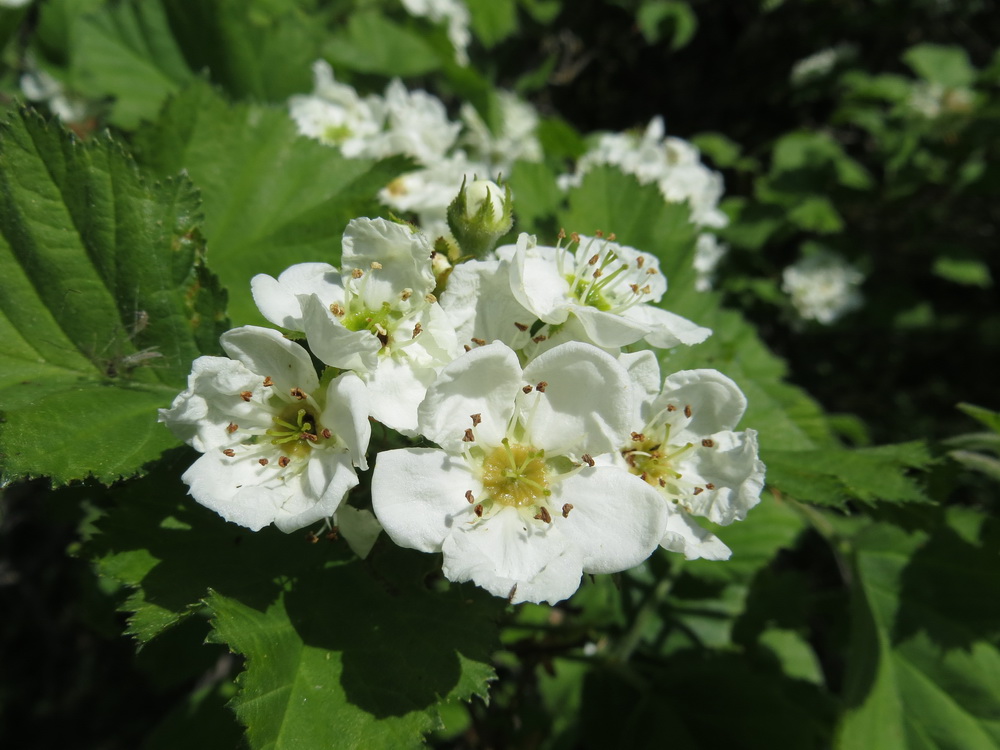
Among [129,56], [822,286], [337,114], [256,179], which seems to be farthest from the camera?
[822,286]

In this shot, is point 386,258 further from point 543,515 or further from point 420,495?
point 543,515

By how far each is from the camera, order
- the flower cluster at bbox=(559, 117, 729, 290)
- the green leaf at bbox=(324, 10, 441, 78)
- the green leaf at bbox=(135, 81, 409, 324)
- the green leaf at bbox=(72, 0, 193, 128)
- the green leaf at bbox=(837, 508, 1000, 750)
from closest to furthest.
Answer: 1. the green leaf at bbox=(135, 81, 409, 324)
2. the green leaf at bbox=(837, 508, 1000, 750)
3. the green leaf at bbox=(72, 0, 193, 128)
4. the flower cluster at bbox=(559, 117, 729, 290)
5. the green leaf at bbox=(324, 10, 441, 78)

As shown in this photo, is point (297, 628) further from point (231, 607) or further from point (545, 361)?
point (545, 361)

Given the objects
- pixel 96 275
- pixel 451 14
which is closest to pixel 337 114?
pixel 96 275

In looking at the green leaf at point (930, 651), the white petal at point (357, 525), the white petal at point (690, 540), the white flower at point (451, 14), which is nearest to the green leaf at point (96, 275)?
the white petal at point (357, 525)

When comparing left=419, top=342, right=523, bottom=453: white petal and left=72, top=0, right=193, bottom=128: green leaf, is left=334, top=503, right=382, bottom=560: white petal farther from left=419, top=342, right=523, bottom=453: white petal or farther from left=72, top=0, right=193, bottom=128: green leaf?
left=72, top=0, right=193, bottom=128: green leaf

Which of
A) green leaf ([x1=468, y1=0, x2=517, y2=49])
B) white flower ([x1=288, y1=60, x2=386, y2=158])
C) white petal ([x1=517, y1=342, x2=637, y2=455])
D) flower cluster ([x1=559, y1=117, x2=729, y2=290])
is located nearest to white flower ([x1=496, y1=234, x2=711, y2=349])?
white petal ([x1=517, y1=342, x2=637, y2=455])
